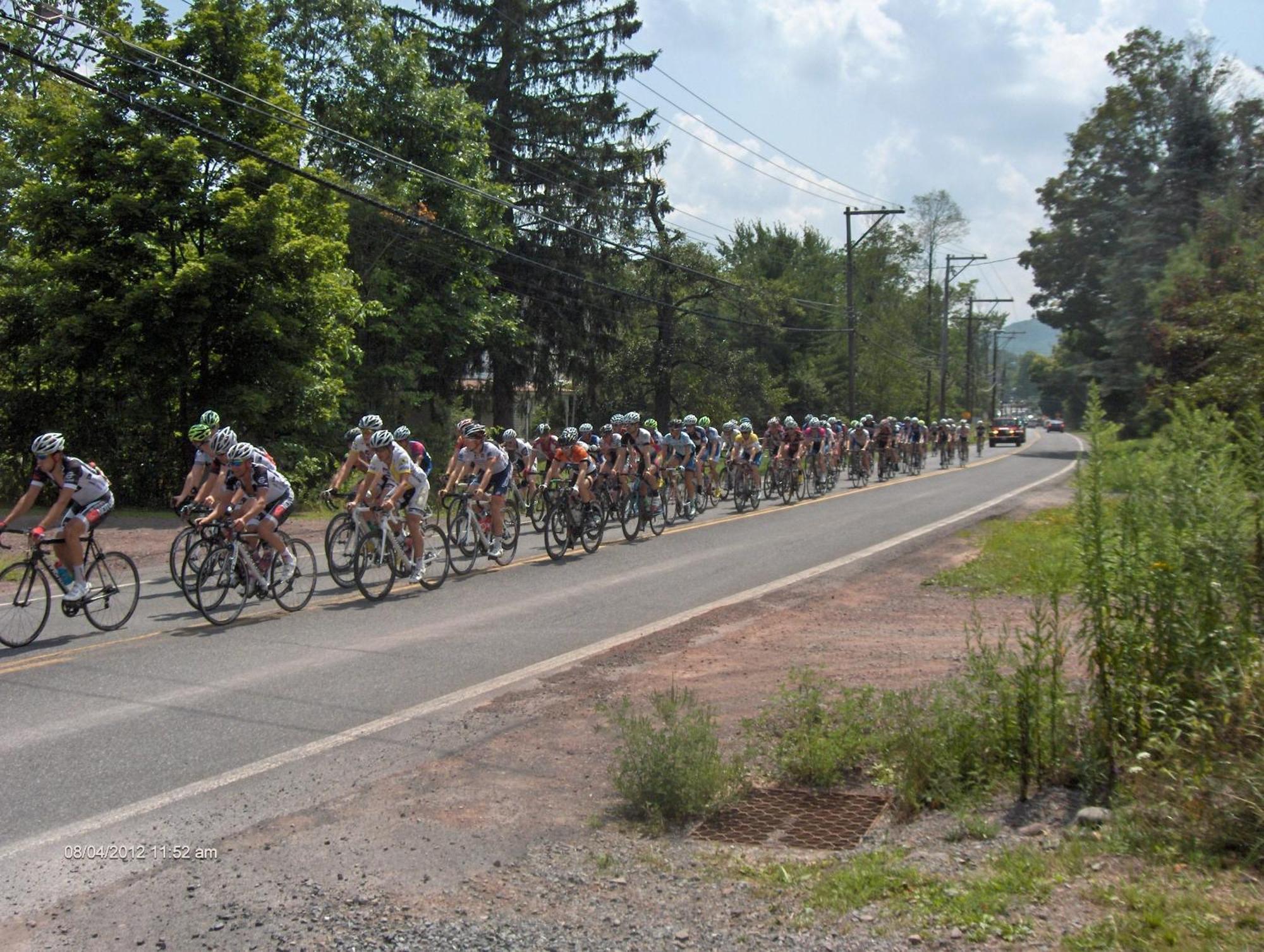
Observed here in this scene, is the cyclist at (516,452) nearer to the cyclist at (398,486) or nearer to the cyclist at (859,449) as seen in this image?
the cyclist at (398,486)

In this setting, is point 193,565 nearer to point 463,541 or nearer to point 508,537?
point 463,541

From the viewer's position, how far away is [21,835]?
218 inches

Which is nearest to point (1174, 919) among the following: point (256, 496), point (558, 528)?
point (256, 496)

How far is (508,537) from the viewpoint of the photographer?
54.3 ft

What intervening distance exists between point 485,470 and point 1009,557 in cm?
723

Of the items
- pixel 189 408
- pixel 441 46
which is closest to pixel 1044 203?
pixel 441 46

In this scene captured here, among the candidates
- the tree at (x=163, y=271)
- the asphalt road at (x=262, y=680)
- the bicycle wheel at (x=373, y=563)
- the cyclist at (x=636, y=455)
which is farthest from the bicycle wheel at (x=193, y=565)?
the tree at (x=163, y=271)

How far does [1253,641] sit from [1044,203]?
236 feet

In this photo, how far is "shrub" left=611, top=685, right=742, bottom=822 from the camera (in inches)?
232

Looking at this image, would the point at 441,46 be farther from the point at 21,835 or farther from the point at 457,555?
the point at 21,835

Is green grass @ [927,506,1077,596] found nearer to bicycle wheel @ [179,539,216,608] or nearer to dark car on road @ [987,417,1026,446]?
bicycle wheel @ [179,539,216,608]

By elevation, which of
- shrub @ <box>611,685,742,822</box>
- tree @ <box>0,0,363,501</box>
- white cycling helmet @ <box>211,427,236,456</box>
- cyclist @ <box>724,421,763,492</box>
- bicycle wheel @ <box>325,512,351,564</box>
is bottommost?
shrub @ <box>611,685,742,822</box>

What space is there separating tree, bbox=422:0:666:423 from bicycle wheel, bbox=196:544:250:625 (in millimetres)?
28527

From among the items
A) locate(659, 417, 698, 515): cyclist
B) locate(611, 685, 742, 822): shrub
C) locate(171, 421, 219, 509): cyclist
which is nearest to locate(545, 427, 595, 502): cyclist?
locate(659, 417, 698, 515): cyclist
